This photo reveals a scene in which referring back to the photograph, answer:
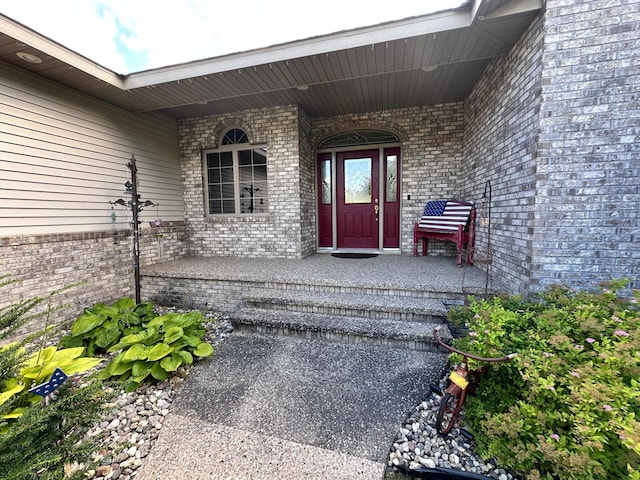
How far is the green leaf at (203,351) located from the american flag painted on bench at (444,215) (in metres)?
3.51

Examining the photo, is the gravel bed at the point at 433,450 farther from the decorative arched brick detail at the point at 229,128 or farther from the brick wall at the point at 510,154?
the decorative arched brick detail at the point at 229,128

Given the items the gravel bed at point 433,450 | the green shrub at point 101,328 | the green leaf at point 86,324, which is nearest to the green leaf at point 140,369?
the green shrub at point 101,328

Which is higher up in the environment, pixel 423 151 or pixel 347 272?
pixel 423 151

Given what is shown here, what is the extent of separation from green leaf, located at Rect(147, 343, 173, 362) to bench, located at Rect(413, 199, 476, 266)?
3.61 m

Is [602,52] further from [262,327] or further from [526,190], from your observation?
[262,327]

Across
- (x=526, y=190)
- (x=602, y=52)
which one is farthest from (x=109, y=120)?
(x=602, y=52)

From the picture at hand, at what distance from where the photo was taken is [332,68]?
3.23 meters

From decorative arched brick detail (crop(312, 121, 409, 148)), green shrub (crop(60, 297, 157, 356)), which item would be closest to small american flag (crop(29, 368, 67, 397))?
green shrub (crop(60, 297, 157, 356))

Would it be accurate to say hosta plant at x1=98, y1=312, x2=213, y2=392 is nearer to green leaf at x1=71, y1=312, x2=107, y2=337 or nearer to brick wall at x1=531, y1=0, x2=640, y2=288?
green leaf at x1=71, y1=312, x2=107, y2=337

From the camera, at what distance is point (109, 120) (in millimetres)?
3900

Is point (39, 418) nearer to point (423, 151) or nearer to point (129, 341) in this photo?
point (129, 341)

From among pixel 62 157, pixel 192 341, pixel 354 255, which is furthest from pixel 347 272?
pixel 62 157

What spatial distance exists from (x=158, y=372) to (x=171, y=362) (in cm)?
12

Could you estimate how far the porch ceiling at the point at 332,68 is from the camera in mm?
2547
